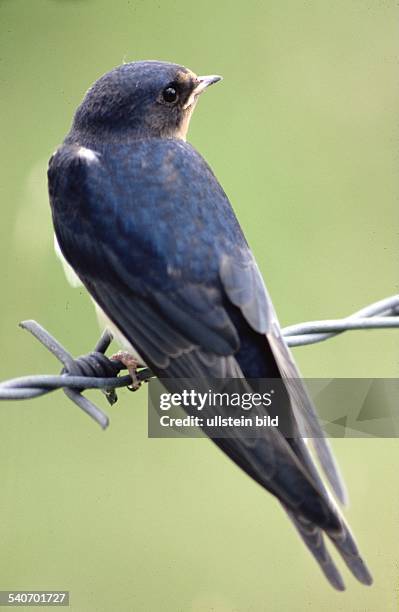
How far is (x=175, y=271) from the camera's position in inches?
85.6

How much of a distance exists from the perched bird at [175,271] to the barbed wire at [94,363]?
0.10m

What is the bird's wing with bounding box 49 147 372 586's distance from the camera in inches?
76.7

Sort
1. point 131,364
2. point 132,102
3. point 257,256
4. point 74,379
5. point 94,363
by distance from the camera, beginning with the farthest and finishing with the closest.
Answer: point 257,256 → point 132,102 → point 131,364 → point 94,363 → point 74,379

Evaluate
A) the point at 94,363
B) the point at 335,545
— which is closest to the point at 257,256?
the point at 94,363

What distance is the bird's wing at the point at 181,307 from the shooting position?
1.95m

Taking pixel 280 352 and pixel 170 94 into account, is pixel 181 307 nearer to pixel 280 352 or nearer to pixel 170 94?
pixel 280 352

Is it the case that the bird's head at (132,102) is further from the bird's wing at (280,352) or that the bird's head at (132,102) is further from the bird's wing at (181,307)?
the bird's wing at (280,352)

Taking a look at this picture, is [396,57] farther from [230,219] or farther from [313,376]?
[230,219]

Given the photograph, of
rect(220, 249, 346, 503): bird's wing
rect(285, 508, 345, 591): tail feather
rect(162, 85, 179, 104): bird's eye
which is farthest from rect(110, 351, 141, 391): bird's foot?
rect(162, 85, 179, 104): bird's eye

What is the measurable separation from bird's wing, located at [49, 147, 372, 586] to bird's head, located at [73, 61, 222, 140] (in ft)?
0.66

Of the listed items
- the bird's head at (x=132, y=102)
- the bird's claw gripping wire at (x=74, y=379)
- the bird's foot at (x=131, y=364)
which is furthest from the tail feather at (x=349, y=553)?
the bird's head at (x=132, y=102)

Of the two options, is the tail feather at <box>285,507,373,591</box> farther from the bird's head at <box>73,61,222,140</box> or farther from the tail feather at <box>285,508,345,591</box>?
the bird's head at <box>73,61,222,140</box>

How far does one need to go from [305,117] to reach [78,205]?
1.77m

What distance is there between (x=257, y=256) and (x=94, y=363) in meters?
1.65
